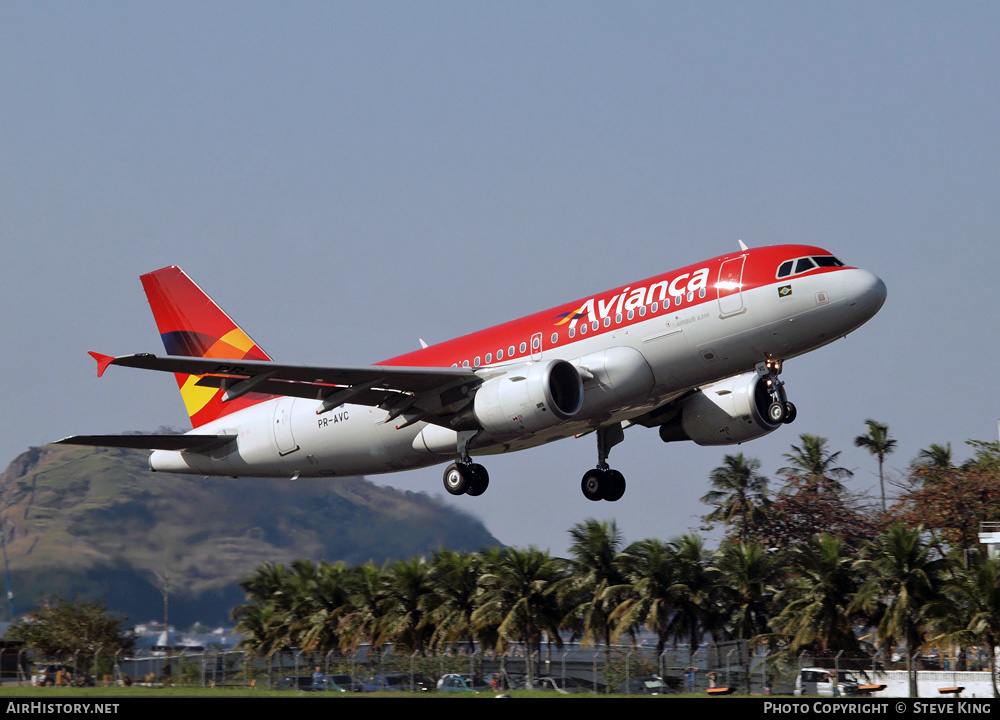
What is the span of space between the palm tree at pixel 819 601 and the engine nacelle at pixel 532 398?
17.6 metres

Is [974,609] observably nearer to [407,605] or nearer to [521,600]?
[521,600]

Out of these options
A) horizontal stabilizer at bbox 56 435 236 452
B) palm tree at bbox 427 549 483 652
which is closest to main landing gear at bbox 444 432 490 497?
horizontal stabilizer at bbox 56 435 236 452

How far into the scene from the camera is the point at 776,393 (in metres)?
29.1

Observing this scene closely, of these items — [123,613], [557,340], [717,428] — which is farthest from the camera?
[123,613]

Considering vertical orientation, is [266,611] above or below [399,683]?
above

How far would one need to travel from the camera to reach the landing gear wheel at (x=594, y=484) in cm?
3428

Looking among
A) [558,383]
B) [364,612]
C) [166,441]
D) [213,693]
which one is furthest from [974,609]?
[166,441]

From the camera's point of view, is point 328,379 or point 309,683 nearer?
point 328,379

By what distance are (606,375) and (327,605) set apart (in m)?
25.3

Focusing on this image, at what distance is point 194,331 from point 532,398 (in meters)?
15.1
